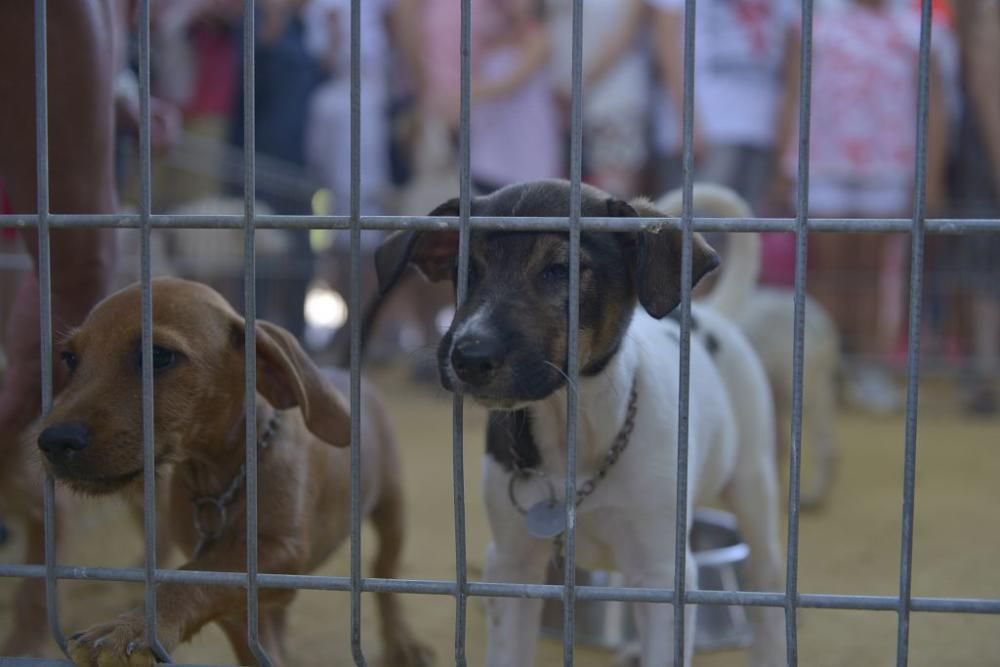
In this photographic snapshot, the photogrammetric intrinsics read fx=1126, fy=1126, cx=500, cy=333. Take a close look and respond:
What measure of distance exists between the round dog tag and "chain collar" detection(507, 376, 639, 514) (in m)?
0.04

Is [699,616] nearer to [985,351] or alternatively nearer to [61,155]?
[61,155]

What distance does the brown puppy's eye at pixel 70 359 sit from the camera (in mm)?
2607

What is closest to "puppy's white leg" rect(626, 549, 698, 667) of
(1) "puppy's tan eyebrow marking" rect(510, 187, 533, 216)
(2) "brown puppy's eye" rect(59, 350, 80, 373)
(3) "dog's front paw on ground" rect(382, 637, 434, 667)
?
(1) "puppy's tan eyebrow marking" rect(510, 187, 533, 216)

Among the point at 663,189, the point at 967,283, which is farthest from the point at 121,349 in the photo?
the point at 967,283

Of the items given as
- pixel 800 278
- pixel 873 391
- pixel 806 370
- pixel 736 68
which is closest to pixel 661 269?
pixel 800 278

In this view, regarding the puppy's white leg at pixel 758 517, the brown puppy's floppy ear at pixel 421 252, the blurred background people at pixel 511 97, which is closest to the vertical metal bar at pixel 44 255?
the brown puppy's floppy ear at pixel 421 252

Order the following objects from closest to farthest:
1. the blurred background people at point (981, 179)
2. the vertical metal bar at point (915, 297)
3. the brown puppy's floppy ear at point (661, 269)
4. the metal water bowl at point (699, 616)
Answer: the vertical metal bar at point (915, 297), the brown puppy's floppy ear at point (661, 269), the metal water bowl at point (699, 616), the blurred background people at point (981, 179)

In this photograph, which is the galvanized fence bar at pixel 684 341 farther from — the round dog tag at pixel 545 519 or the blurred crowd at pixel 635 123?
the blurred crowd at pixel 635 123

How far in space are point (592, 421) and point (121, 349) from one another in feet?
3.59

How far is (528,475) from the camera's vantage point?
2.70 meters

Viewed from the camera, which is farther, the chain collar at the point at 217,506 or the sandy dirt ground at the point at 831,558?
the sandy dirt ground at the point at 831,558

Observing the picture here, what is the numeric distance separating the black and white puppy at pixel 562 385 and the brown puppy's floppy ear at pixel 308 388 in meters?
0.27

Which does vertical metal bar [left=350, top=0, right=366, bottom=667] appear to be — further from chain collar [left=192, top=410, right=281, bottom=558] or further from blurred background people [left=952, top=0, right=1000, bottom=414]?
blurred background people [left=952, top=0, right=1000, bottom=414]

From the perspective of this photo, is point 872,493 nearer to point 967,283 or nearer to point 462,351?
point 967,283
